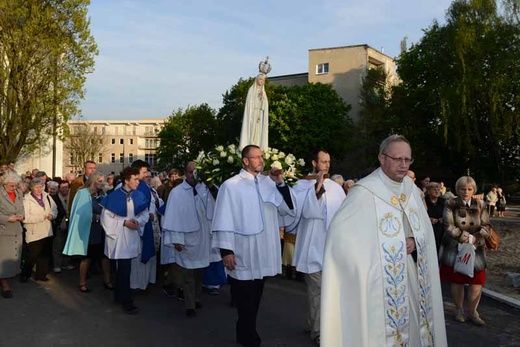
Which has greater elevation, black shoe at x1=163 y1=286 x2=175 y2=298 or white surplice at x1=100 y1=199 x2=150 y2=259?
white surplice at x1=100 y1=199 x2=150 y2=259

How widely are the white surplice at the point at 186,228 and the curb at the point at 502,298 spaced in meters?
4.69

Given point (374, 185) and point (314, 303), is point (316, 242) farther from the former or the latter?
point (374, 185)

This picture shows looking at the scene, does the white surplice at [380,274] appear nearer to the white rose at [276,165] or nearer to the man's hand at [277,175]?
the man's hand at [277,175]

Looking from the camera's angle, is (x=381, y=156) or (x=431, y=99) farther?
(x=431, y=99)

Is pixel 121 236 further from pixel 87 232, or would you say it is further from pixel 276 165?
pixel 276 165

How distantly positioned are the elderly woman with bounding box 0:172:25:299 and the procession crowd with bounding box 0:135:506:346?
0.02 metres

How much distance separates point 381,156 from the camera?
14.3 feet

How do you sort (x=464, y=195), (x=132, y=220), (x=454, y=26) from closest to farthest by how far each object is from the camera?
(x=464, y=195)
(x=132, y=220)
(x=454, y=26)

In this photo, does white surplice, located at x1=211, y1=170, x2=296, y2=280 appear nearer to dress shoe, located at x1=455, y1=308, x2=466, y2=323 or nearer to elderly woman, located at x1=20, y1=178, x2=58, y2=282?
dress shoe, located at x1=455, y1=308, x2=466, y2=323

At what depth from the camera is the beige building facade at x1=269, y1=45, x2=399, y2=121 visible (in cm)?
5744

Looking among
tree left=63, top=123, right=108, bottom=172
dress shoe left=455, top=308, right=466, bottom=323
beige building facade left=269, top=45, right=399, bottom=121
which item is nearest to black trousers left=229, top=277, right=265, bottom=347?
dress shoe left=455, top=308, right=466, bottom=323

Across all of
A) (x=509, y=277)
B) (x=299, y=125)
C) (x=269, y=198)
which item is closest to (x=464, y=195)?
(x=269, y=198)

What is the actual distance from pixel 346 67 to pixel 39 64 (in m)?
38.8

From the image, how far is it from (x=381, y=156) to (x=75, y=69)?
2463 cm
